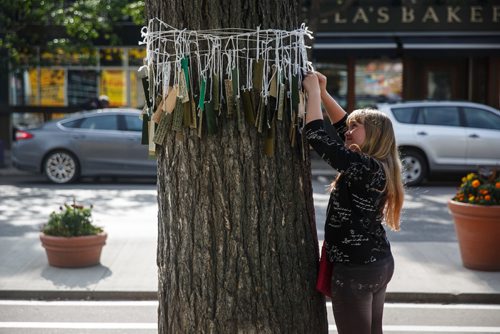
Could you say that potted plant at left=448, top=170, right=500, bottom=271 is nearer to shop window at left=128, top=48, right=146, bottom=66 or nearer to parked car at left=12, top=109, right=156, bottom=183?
parked car at left=12, top=109, right=156, bottom=183

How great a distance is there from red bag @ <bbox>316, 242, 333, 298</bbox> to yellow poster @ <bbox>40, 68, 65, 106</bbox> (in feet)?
65.6

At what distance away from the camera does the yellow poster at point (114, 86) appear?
73.8ft

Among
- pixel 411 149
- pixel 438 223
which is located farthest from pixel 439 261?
pixel 411 149

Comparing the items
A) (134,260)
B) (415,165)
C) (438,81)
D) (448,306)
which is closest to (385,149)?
(448,306)

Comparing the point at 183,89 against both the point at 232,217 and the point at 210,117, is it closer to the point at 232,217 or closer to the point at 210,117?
the point at 210,117

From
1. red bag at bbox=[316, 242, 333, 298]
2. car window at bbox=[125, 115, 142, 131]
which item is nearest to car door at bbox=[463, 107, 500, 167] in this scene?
car window at bbox=[125, 115, 142, 131]

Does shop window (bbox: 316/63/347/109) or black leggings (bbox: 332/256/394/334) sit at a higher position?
shop window (bbox: 316/63/347/109)

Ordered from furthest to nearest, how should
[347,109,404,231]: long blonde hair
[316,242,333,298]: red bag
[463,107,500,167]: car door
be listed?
[463,107,500,167]: car door
[347,109,404,231]: long blonde hair
[316,242,333,298]: red bag

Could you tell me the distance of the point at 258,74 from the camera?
328 cm

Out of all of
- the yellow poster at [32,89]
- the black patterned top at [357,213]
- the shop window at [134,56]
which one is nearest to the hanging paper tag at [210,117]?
the black patterned top at [357,213]

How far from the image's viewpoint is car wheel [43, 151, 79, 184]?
15.7 metres

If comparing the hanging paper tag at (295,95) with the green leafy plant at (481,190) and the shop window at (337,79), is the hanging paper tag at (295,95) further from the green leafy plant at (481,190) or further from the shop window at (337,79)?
the shop window at (337,79)

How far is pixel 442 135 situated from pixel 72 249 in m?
9.61

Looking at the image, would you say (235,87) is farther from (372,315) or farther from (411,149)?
(411,149)
